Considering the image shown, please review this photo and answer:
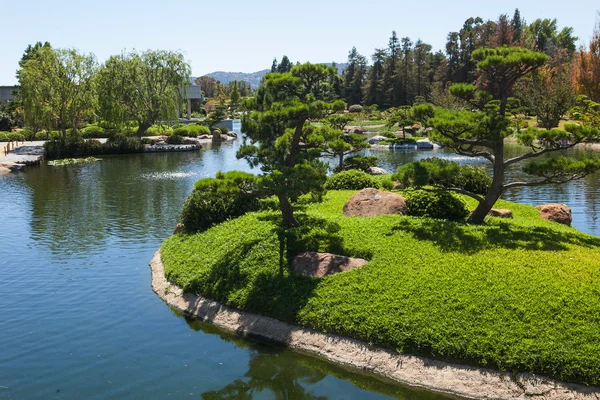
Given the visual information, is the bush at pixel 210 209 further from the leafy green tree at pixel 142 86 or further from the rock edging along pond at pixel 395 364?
the leafy green tree at pixel 142 86

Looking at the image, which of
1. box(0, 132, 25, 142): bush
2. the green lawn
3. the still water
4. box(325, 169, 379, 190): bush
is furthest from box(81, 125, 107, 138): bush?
the green lawn

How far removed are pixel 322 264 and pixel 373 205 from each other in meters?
3.89

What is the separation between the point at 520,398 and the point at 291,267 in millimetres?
5792

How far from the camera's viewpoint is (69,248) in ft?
56.5

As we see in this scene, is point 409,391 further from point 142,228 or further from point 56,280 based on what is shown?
point 142,228

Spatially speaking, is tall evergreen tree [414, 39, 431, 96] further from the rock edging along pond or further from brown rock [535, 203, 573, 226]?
the rock edging along pond

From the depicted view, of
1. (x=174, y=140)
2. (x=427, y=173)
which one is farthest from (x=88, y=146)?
(x=427, y=173)

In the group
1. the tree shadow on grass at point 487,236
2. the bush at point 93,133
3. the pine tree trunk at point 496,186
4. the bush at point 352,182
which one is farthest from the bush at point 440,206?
the bush at point 93,133

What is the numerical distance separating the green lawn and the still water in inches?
41.5

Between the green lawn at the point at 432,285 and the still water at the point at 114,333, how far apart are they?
41.5 inches

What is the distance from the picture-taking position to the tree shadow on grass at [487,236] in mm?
12000

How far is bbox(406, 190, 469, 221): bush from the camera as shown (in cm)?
1463

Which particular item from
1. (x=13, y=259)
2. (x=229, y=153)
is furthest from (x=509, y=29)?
(x=13, y=259)

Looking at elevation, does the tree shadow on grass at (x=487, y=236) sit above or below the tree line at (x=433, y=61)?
below
